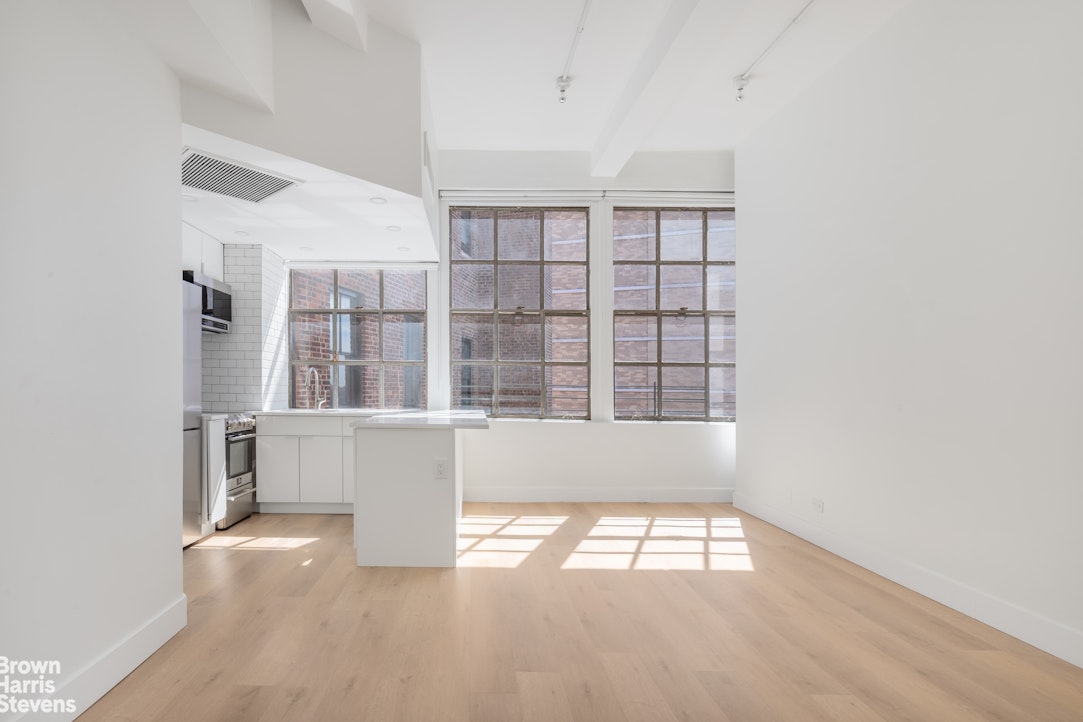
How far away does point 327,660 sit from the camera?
241 cm

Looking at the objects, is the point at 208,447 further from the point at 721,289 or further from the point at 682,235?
the point at 721,289

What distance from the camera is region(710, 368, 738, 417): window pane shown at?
231 inches

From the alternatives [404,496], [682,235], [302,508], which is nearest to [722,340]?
[682,235]

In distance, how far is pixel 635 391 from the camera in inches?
230

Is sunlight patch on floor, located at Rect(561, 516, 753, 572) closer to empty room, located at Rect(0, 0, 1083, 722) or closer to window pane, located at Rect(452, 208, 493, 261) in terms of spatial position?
empty room, located at Rect(0, 0, 1083, 722)

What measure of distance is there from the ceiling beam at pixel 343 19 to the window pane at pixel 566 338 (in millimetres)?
3104

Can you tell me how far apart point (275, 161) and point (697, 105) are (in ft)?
10.8

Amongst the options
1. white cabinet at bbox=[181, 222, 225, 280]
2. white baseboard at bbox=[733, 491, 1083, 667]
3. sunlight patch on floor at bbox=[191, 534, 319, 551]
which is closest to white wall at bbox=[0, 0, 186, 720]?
sunlight patch on floor at bbox=[191, 534, 319, 551]

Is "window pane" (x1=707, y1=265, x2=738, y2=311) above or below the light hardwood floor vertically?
above

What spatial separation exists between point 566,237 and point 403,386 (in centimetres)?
224

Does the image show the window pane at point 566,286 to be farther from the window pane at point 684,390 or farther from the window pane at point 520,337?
the window pane at point 684,390

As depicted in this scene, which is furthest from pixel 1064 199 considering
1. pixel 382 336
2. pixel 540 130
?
pixel 382 336

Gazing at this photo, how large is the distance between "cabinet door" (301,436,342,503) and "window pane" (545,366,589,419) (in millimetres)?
2060

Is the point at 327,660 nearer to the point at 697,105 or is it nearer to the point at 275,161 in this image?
the point at 275,161
